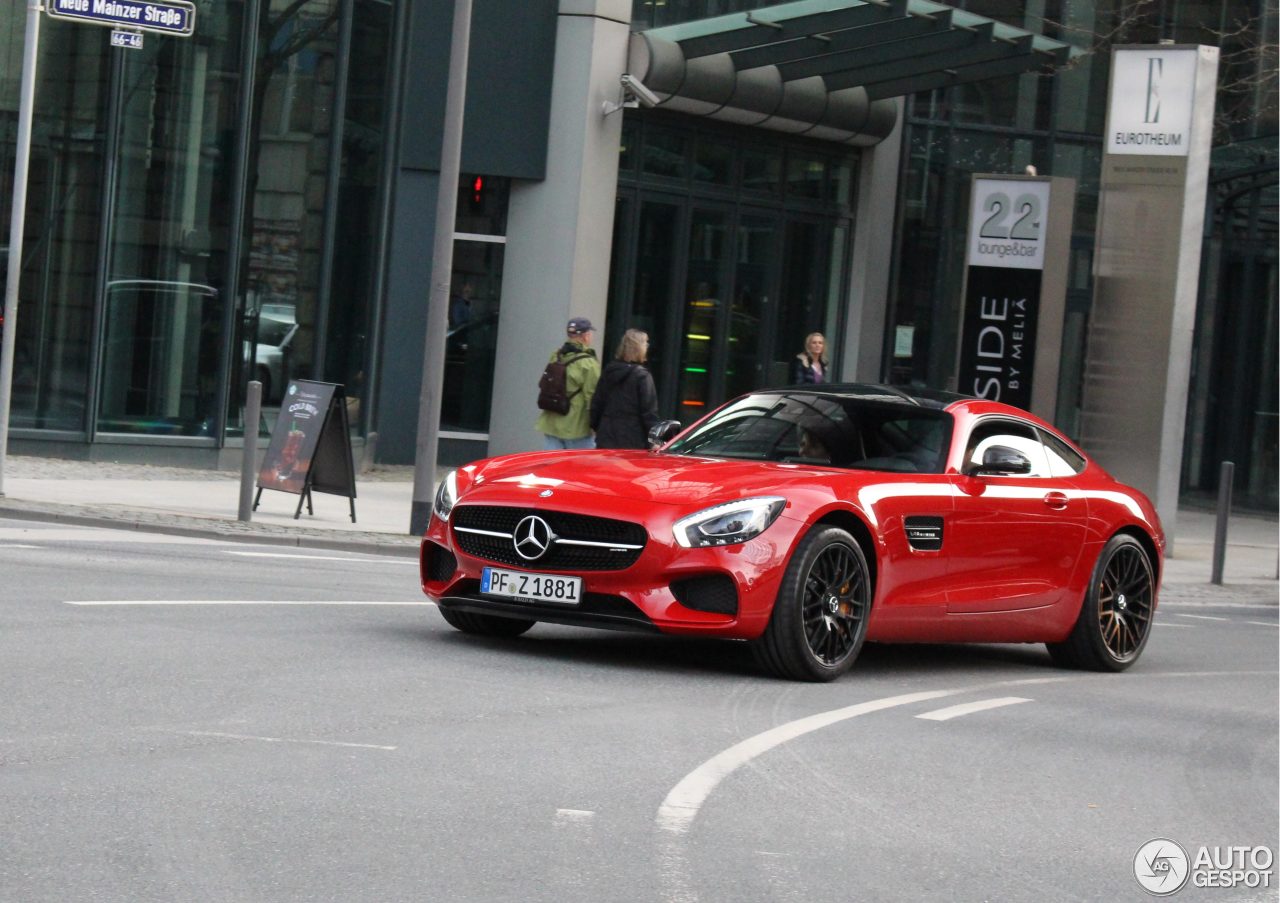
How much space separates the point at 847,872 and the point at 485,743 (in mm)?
1836

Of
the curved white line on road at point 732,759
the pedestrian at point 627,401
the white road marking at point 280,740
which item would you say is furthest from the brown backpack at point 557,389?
the white road marking at point 280,740

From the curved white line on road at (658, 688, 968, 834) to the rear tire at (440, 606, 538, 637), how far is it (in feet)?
6.32

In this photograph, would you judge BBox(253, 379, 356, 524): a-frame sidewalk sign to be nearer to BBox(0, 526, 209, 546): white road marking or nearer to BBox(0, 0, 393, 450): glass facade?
BBox(0, 526, 209, 546): white road marking

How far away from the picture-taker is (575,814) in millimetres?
6168

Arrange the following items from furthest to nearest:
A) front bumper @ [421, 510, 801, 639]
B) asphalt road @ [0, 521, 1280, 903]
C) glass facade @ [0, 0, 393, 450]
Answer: glass facade @ [0, 0, 393, 450] < front bumper @ [421, 510, 801, 639] < asphalt road @ [0, 521, 1280, 903]

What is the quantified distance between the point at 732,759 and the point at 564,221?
17.1 m

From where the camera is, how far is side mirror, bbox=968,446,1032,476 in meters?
10.3

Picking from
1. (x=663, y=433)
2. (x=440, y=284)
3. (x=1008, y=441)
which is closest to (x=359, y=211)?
(x=440, y=284)

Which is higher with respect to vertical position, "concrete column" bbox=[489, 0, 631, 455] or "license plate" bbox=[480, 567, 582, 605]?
"concrete column" bbox=[489, 0, 631, 455]

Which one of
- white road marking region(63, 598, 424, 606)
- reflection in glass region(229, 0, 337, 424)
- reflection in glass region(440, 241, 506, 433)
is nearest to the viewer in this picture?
white road marking region(63, 598, 424, 606)

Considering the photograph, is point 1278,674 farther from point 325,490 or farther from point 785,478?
point 325,490

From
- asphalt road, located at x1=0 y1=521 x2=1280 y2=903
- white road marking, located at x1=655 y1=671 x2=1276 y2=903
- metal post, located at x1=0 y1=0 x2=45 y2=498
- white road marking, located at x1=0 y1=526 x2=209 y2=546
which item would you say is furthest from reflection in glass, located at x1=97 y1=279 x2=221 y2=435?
white road marking, located at x1=655 y1=671 x2=1276 y2=903

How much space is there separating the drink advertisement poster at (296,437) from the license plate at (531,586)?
704 centimetres

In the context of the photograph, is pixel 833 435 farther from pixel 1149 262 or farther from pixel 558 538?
pixel 1149 262
